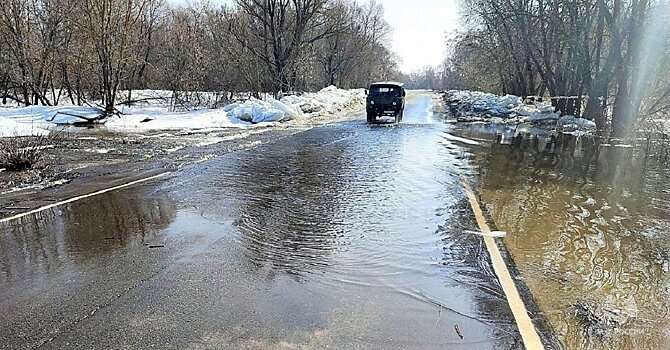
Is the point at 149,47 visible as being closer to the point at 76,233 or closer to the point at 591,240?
the point at 76,233

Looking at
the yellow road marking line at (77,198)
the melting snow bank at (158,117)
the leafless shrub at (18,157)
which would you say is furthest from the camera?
the melting snow bank at (158,117)

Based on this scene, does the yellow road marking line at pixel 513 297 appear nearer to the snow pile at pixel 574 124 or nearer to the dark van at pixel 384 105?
the snow pile at pixel 574 124

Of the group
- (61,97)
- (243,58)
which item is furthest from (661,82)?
(61,97)

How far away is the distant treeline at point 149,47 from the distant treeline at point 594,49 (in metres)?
15.4

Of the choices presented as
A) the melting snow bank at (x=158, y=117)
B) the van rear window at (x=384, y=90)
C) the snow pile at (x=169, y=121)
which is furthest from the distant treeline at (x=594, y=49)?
the snow pile at (x=169, y=121)

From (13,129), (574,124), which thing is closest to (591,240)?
(13,129)

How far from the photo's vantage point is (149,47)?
1576 inches

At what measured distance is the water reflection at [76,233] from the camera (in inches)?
227

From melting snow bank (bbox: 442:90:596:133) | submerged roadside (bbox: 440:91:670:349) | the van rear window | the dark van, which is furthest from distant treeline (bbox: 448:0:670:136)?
the dark van

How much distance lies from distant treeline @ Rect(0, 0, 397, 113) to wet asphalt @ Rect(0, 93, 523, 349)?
20149 mm

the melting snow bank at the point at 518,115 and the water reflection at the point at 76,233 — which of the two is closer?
the water reflection at the point at 76,233

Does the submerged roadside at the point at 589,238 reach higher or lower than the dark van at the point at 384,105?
lower

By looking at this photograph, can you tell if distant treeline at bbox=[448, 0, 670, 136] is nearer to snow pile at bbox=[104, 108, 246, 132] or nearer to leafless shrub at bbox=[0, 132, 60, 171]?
snow pile at bbox=[104, 108, 246, 132]

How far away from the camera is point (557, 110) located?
111 feet
